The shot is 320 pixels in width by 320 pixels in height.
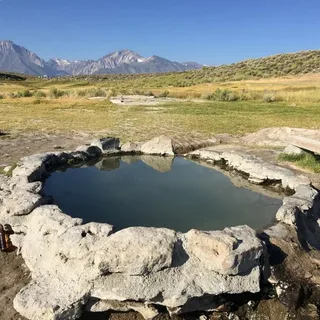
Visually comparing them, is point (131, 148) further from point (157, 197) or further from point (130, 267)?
point (130, 267)

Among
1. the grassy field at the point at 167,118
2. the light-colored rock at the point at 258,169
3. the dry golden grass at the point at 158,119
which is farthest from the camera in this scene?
the grassy field at the point at 167,118

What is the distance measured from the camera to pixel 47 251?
5.65m

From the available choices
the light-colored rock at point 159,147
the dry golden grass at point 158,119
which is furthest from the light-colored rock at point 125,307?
the dry golden grass at point 158,119

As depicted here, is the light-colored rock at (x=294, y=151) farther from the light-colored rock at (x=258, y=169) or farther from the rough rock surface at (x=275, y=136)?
the rough rock surface at (x=275, y=136)

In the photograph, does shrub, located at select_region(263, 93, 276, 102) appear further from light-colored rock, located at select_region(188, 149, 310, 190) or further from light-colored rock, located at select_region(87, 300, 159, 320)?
light-colored rock, located at select_region(87, 300, 159, 320)

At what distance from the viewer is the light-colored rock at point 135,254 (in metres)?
4.91

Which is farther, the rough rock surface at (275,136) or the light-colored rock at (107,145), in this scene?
the rough rock surface at (275,136)

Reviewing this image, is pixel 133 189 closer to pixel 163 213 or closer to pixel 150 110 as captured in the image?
pixel 163 213

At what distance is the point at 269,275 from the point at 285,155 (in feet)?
23.3

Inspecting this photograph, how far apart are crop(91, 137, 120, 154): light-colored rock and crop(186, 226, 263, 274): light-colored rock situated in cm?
742

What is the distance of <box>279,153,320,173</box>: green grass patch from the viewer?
11.1 meters

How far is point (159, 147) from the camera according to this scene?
12.8m

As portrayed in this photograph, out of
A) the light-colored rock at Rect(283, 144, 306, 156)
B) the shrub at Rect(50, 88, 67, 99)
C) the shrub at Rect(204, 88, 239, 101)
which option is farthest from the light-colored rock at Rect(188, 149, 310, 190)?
the shrub at Rect(50, 88, 67, 99)

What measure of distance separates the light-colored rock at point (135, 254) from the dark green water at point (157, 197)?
1953mm
